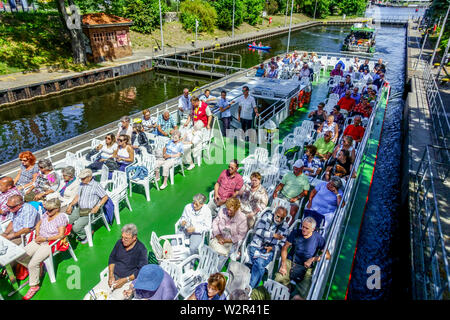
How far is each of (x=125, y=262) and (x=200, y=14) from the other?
3806cm

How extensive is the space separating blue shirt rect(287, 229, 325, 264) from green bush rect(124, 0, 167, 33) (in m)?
31.2

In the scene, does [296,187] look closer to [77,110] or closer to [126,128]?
[126,128]

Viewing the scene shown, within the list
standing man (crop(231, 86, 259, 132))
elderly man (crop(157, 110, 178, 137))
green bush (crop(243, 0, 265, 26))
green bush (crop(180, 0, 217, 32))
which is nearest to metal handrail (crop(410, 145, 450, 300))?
standing man (crop(231, 86, 259, 132))

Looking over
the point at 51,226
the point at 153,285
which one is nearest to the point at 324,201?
the point at 153,285

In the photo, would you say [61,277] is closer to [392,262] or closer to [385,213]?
[392,262]

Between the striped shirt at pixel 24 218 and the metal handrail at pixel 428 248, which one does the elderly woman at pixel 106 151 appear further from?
the metal handrail at pixel 428 248

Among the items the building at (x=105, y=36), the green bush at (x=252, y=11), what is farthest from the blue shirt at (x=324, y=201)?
the green bush at (x=252, y=11)

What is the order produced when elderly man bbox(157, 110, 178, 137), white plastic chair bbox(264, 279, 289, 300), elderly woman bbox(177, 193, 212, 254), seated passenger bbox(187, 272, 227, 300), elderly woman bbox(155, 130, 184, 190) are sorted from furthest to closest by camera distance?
elderly man bbox(157, 110, 178, 137) < elderly woman bbox(155, 130, 184, 190) < elderly woman bbox(177, 193, 212, 254) < white plastic chair bbox(264, 279, 289, 300) < seated passenger bbox(187, 272, 227, 300)

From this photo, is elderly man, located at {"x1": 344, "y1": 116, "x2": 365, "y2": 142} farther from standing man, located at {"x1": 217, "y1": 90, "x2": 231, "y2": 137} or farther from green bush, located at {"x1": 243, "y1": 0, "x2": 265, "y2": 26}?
green bush, located at {"x1": 243, "y1": 0, "x2": 265, "y2": 26}

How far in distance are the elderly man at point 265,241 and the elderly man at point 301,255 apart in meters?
0.19

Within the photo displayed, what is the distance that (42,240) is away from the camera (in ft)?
13.5

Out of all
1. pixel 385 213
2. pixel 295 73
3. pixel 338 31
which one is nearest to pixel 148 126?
pixel 385 213

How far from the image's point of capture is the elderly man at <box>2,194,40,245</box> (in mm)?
4285

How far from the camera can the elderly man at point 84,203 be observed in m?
4.68
